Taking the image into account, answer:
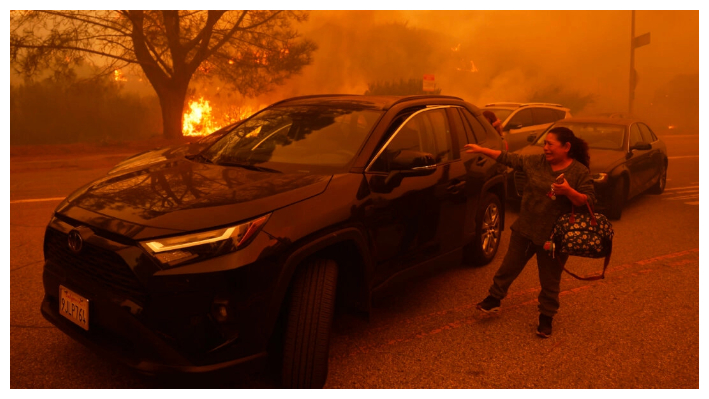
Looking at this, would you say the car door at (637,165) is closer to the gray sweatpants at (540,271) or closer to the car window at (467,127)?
the car window at (467,127)

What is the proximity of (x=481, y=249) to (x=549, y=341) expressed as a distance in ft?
5.07

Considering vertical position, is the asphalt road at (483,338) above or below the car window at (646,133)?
below

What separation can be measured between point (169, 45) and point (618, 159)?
57.8 feet

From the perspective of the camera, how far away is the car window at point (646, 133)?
9508 mm

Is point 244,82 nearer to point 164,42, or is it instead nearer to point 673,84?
point 164,42

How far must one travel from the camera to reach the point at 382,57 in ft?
126

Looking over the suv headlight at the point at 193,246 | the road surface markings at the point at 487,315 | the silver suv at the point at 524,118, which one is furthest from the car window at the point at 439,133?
the silver suv at the point at 524,118

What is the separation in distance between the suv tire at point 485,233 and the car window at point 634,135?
4216 mm

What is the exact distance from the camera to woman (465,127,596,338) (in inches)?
155

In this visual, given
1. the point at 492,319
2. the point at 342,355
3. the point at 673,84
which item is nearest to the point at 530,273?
the point at 492,319

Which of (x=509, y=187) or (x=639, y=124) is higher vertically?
(x=639, y=124)

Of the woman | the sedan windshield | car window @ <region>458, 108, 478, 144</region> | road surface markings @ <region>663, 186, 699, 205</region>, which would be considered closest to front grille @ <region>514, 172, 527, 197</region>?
the sedan windshield

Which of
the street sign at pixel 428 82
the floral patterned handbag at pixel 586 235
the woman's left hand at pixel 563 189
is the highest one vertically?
the street sign at pixel 428 82

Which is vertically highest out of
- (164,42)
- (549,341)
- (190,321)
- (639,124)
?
(164,42)
